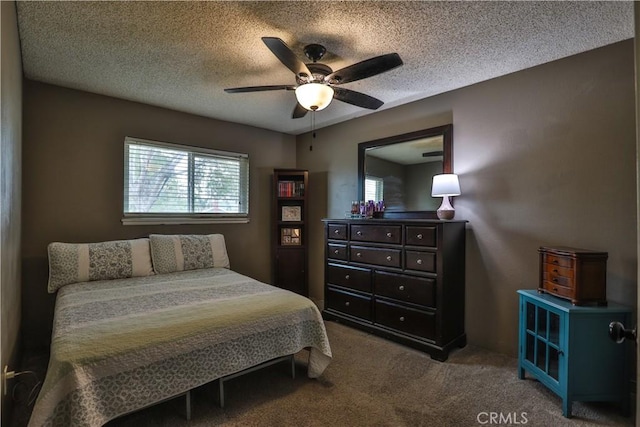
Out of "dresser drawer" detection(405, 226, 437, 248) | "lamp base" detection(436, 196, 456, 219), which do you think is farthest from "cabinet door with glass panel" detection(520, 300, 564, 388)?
"lamp base" detection(436, 196, 456, 219)

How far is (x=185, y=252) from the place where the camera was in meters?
3.20

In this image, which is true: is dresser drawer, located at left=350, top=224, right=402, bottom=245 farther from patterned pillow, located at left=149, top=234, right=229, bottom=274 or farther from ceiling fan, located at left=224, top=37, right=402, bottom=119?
patterned pillow, located at left=149, top=234, right=229, bottom=274

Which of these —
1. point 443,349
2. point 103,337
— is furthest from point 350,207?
point 103,337

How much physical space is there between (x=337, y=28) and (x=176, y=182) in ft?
8.48

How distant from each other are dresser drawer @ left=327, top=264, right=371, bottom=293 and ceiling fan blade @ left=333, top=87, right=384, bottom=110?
5.26 feet

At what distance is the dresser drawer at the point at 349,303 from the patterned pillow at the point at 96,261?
1.88 m

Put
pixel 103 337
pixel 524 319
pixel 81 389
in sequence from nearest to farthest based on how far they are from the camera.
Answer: pixel 81 389 → pixel 103 337 → pixel 524 319

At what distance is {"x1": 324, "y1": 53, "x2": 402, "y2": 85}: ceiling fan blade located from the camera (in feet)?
6.03

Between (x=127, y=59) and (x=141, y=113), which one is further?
(x=141, y=113)

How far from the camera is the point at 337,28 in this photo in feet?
6.45

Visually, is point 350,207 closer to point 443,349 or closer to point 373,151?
point 373,151

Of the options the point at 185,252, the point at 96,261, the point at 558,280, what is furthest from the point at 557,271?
the point at 96,261

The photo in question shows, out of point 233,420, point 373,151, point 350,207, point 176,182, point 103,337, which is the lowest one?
point 233,420

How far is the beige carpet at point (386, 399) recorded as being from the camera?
1.83m
